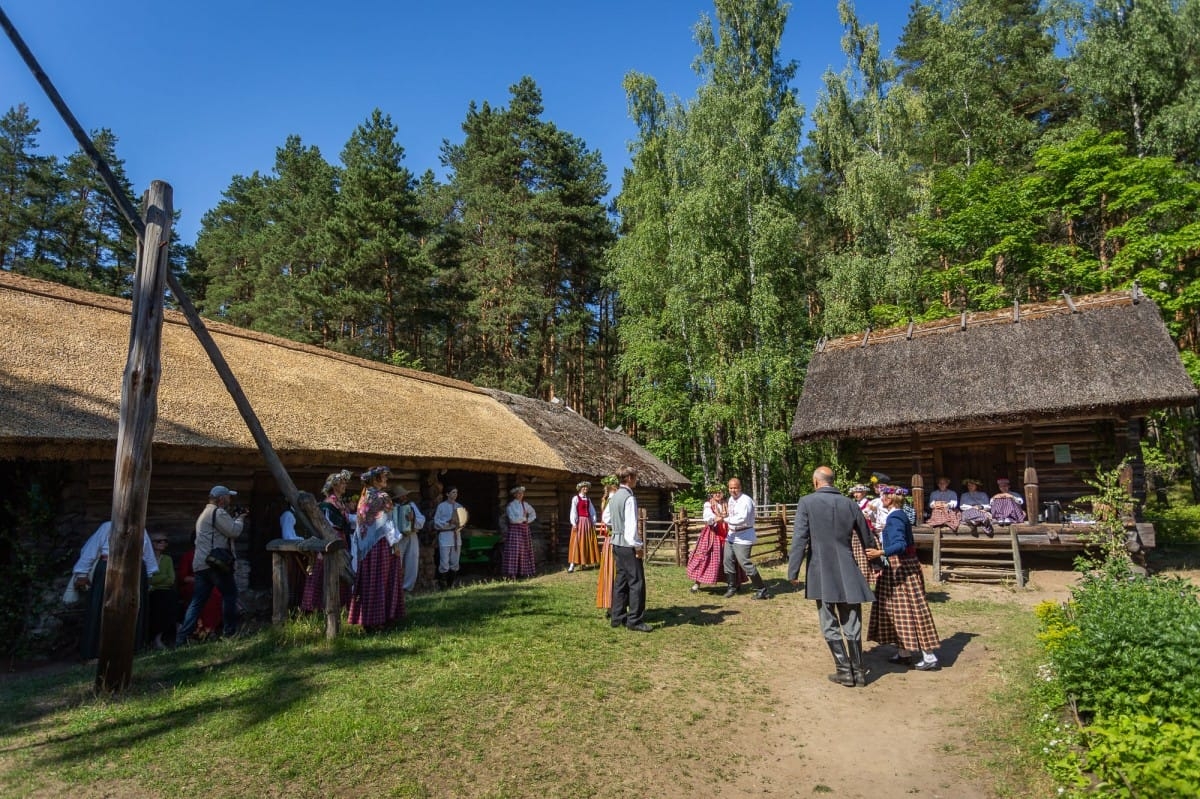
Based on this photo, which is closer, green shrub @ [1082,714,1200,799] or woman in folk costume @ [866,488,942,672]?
green shrub @ [1082,714,1200,799]

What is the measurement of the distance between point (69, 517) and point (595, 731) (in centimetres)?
698

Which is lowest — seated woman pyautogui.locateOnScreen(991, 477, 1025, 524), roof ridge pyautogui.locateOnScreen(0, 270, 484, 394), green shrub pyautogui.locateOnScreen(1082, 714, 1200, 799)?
green shrub pyautogui.locateOnScreen(1082, 714, 1200, 799)

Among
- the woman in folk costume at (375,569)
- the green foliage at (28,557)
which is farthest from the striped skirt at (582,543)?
the green foliage at (28,557)

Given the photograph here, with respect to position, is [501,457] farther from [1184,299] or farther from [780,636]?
[1184,299]

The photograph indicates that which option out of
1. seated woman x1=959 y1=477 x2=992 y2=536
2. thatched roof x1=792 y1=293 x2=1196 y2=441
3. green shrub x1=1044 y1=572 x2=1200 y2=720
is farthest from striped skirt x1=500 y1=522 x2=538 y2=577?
green shrub x1=1044 y1=572 x2=1200 y2=720

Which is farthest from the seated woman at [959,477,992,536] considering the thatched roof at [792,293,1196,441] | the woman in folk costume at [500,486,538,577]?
the woman in folk costume at [500,486,538,577]

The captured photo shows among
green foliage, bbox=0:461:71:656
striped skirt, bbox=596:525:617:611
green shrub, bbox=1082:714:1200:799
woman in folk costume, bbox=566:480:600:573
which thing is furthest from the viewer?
woman in folk costume, bbox=566:480:600:573

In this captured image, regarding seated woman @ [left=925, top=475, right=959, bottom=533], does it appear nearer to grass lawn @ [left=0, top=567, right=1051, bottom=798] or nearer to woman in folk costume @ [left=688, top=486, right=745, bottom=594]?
woman in folk costume @ [left=688, top=486, right=745, bottom=594]

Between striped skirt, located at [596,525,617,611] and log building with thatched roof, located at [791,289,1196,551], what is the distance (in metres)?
7.63

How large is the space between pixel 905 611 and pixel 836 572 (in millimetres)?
1075

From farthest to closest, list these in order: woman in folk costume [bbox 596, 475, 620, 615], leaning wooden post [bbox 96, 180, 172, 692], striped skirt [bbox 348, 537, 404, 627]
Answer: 1. woman in folk costume [bbox 596, 475, 620, 615]
2. striped skirt [bbox 348, 537, 404, 627]
3. leaning wooden post [bbox 96, 180, 172, 692]

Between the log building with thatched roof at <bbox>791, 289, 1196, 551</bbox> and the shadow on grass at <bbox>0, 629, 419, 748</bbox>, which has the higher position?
the log building with thatched roof at <bbox>791, 289, 1196, 551</bbox>

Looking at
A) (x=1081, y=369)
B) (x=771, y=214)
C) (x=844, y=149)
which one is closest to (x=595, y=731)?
(x=1081, y=369)

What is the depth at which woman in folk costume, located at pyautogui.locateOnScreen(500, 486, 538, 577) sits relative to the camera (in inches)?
489
